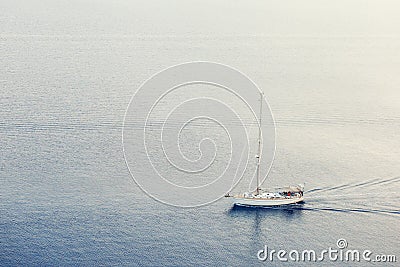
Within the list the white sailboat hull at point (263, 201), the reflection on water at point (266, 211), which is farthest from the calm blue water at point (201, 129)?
the white sailboat hull at point (263, 201)

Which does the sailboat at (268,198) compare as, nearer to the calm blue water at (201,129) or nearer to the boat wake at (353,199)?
the boat wake at (353,199)

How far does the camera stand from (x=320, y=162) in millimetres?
68062

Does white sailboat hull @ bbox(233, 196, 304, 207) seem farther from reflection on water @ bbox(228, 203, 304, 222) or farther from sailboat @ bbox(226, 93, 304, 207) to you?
reflection on water @ bbox(228, 203, 304, 222)

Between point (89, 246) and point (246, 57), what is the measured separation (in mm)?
60209

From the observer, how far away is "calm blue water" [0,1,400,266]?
53.9 metres

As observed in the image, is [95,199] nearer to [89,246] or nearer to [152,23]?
[89,246]

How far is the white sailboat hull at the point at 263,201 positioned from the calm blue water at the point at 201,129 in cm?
86

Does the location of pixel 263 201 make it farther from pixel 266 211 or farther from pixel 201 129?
pixel 201 129

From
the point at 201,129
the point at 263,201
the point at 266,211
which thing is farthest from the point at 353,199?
the point at 201,129

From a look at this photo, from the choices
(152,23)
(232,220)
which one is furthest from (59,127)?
(152,23)

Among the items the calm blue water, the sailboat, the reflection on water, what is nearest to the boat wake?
the reflection on water

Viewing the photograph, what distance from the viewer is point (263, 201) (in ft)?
196

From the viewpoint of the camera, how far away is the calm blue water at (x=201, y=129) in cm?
5394

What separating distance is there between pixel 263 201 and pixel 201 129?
56.9ft
